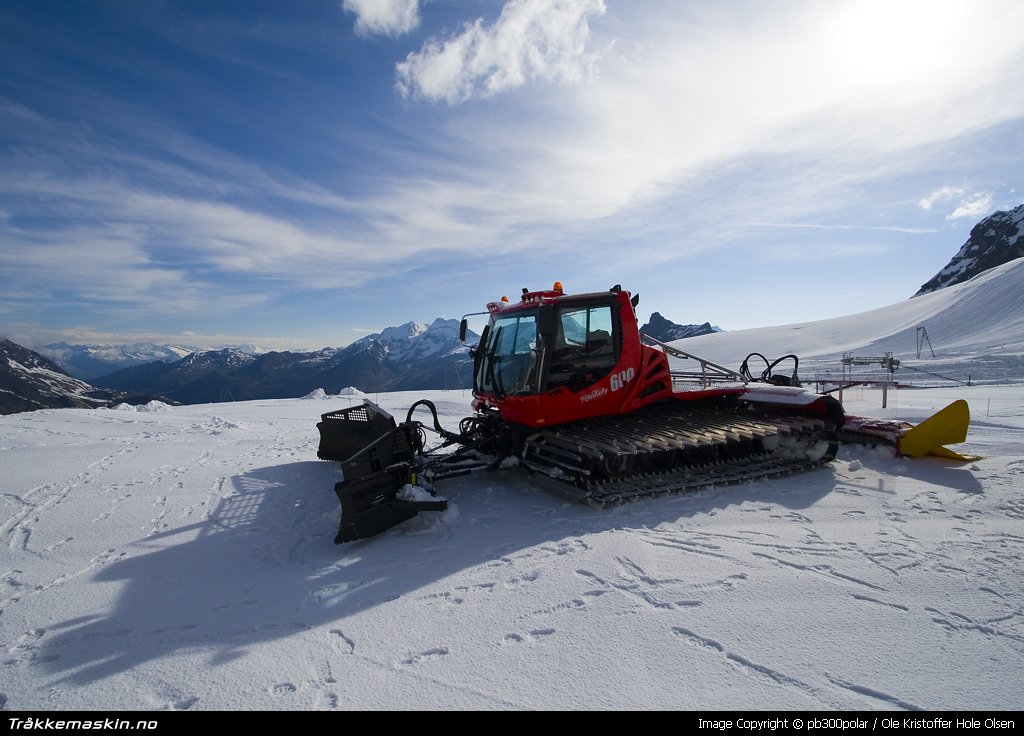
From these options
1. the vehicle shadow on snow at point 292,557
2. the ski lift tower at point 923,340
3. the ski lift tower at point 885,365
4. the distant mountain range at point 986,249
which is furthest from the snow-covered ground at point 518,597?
the distant mountain range at point 986,249

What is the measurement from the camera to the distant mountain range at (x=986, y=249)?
317 feet

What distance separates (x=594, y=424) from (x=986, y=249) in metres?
138

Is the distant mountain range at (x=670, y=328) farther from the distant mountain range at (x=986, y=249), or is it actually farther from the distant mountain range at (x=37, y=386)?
the distant mountain range at (x=37, y=386)

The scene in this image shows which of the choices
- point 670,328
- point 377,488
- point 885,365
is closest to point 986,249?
point 670,328

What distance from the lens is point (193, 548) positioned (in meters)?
4.58

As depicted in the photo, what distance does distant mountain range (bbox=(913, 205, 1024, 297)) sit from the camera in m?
96.7

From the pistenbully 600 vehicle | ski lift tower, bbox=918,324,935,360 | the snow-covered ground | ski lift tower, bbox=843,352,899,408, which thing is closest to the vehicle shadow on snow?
the snow-covered ground

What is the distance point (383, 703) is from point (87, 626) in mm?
2287

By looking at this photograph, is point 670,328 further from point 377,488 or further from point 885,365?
point 377,488

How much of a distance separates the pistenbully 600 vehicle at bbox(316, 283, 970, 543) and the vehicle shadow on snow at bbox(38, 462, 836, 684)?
0.32 metres

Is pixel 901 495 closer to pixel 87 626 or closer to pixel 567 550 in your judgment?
pixel 567 550

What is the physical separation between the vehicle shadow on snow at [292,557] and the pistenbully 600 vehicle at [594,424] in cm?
32
